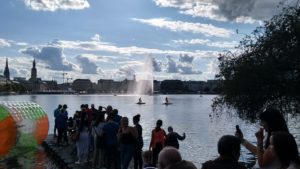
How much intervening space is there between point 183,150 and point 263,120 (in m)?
22.9

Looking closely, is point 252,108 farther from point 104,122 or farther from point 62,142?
point 104,122

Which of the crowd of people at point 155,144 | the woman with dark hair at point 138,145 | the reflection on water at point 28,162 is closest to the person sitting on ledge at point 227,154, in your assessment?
the crowd of people at point 155,144

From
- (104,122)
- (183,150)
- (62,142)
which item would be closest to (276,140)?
(104,122)

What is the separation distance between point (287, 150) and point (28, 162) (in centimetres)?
1536

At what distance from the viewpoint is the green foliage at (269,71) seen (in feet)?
79.9

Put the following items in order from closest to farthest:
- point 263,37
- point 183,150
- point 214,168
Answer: point 214,168, point 263,37, point 183,150

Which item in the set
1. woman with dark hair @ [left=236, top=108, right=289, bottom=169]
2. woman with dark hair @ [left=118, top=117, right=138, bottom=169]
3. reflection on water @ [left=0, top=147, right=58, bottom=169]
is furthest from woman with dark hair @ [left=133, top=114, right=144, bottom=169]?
woman with dark hair @ [left=236, top=108, right=289, bottom=169]

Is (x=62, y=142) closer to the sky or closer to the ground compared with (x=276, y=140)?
closer to the ground

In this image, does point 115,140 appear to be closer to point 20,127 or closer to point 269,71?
point 20,127

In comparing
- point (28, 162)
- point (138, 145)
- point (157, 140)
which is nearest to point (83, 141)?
point (28, 162)

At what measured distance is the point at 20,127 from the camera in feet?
61.2

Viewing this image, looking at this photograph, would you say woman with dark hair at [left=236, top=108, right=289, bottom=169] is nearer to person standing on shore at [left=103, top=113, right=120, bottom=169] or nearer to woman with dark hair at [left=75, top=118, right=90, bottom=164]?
person standing on shore at [left=103, top=113, right=120, bottom=169]

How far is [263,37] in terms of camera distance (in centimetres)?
2647

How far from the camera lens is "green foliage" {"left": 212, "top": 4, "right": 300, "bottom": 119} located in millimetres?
24359
